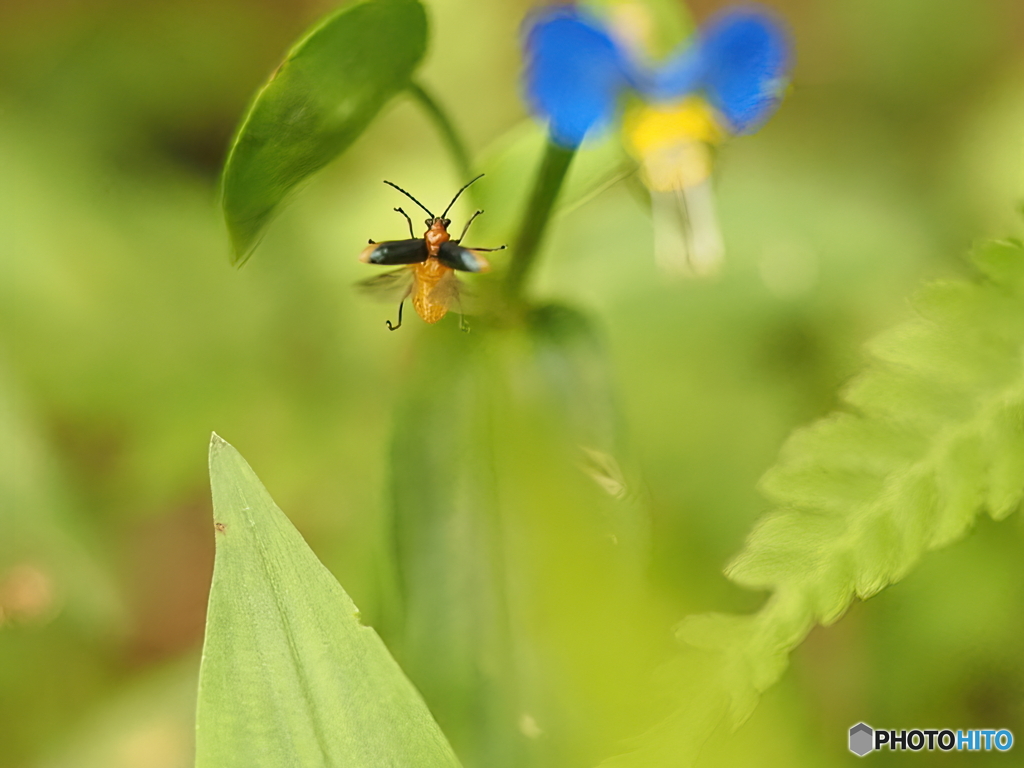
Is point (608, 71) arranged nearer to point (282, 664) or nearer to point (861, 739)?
point (282, 664)

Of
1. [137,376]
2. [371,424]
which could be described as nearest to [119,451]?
[137,376]

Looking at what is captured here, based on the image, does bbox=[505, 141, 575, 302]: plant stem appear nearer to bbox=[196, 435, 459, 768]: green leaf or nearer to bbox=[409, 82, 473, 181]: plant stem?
bbox=[409, 82, 473, 181]: plant stem

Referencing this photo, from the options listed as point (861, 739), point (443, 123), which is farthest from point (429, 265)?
point (861, 739)

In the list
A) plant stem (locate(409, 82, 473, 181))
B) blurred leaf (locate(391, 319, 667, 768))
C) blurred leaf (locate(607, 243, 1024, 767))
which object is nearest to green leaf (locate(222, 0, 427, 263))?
plant stem (locate(409, 82, 473, 181))

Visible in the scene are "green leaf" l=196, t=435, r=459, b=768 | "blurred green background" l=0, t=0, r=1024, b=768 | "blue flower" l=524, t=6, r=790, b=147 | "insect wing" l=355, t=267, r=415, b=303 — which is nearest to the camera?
"green leaf" l=196, t=435, r=459, b=768

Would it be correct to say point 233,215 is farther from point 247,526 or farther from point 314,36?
point 247,526
